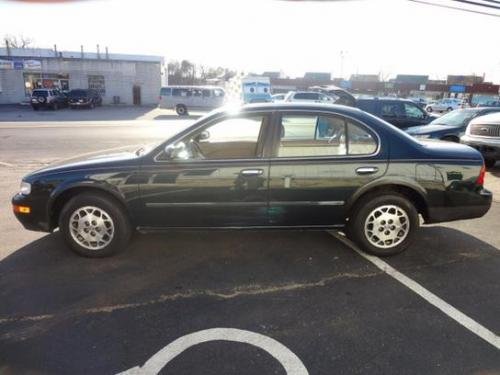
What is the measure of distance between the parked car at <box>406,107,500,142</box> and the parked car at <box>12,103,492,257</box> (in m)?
5.73

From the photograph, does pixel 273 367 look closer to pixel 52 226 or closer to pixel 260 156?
pixel 260 156

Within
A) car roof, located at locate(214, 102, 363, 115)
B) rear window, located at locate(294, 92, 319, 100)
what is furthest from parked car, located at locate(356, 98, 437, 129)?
rear window, located at locate(294, 92, 319, 100)

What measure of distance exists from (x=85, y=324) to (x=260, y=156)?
219cm

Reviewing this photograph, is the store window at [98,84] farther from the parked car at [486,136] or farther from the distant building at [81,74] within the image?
the parked car at [486,136]

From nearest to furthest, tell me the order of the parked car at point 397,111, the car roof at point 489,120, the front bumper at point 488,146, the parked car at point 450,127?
1. the front bumper at point 488,146
2. the car roof at point 489,120
3. the parked car at point 450,127
4. the parked car at point 397,111

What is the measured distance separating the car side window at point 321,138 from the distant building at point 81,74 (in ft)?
133

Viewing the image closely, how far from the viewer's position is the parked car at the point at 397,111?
40.4 ft

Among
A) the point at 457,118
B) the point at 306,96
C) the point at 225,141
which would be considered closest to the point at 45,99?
the point at 306,96

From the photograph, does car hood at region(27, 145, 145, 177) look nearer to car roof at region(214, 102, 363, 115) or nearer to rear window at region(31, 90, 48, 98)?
car roof at region(214, 102, 363, 115)

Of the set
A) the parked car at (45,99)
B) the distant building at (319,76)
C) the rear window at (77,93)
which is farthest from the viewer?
the distant building at (319,76)

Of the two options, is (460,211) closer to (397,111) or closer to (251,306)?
(251,306)

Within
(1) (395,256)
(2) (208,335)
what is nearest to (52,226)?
(2) (208,335)

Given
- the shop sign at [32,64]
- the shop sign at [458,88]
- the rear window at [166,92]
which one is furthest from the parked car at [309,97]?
the shop sign at [458,88]

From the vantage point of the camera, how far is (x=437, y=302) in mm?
3385
